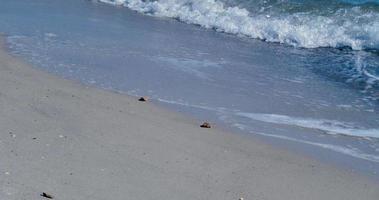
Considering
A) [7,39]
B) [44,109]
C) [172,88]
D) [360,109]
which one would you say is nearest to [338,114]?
[360,109]

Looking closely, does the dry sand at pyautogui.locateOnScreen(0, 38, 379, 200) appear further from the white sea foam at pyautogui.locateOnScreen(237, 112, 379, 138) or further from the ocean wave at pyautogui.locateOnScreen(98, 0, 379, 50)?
the ocean wave at pyautogui.locateOnScreen(98, 0, 379, 50)

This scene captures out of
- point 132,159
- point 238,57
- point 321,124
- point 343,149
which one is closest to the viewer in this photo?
point 132,159

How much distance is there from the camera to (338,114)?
6863 millimetres

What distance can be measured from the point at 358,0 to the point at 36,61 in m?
7.31

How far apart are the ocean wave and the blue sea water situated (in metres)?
0.02

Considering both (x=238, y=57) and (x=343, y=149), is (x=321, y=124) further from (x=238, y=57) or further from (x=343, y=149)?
(x=238, y=57)

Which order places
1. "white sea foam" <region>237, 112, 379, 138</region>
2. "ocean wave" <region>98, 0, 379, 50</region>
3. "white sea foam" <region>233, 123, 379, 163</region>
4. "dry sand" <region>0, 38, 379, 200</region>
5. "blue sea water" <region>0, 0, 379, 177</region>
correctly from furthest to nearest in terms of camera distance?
"ocean wave" <region>98, 0, 379, 50</region>, "blue sea water" <region>0, 0, 379, 177</region>, "white sea foam" <region>237, 112, 379, 138</region>, "white sea foam" <region>233, 123, 379, 163</region>, "dry sand" <region>0, 38, 379, 200</region>

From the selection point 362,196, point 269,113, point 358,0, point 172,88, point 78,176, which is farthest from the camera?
point 358,0

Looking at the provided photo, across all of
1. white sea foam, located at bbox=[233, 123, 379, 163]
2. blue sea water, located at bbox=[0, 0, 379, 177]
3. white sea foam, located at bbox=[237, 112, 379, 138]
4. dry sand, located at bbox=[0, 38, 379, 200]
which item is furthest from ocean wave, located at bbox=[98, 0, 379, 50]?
dry sand, located at bbox=[0, 38, 379, 200]

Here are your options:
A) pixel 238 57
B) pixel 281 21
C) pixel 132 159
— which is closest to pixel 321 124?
pixel 132 159

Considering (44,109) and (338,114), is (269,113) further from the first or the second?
(44,109)

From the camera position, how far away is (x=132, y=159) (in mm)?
4789

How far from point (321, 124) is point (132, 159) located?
2.25m

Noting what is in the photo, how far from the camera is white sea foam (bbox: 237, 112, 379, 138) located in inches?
249
